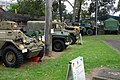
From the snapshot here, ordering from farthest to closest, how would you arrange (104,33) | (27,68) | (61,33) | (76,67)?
1. (104,33)
2. (61,33)
3. (27,68)
4. (76,67)

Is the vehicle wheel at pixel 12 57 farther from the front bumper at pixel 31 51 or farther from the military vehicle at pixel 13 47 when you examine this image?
the front bumper at pixel 31 51

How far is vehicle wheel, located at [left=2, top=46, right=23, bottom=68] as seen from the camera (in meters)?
9.82

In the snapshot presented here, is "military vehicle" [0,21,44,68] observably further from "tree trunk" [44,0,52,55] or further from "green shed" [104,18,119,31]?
"green shed" [104,18,119,31]

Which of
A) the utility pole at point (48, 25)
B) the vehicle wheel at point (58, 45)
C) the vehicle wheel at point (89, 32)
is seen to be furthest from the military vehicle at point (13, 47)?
the vehicle wheel at point (89, 32)

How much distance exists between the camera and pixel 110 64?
10.9 metres

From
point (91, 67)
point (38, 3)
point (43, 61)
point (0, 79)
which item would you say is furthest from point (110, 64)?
point (38, 3)

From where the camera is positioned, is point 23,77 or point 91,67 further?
point 91,67

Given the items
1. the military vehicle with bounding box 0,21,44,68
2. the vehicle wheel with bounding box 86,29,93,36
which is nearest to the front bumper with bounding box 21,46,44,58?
the military vehicle with bounding box 0,21,44,68

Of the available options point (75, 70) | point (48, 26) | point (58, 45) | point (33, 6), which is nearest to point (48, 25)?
point (48, 26)

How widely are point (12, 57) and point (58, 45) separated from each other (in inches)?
260

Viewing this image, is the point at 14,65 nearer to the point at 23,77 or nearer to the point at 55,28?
the point at 23,77

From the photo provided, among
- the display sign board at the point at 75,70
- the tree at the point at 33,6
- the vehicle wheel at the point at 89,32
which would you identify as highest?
the tree at the point at 33,6

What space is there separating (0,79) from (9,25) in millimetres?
3275

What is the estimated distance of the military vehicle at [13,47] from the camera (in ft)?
32.3
